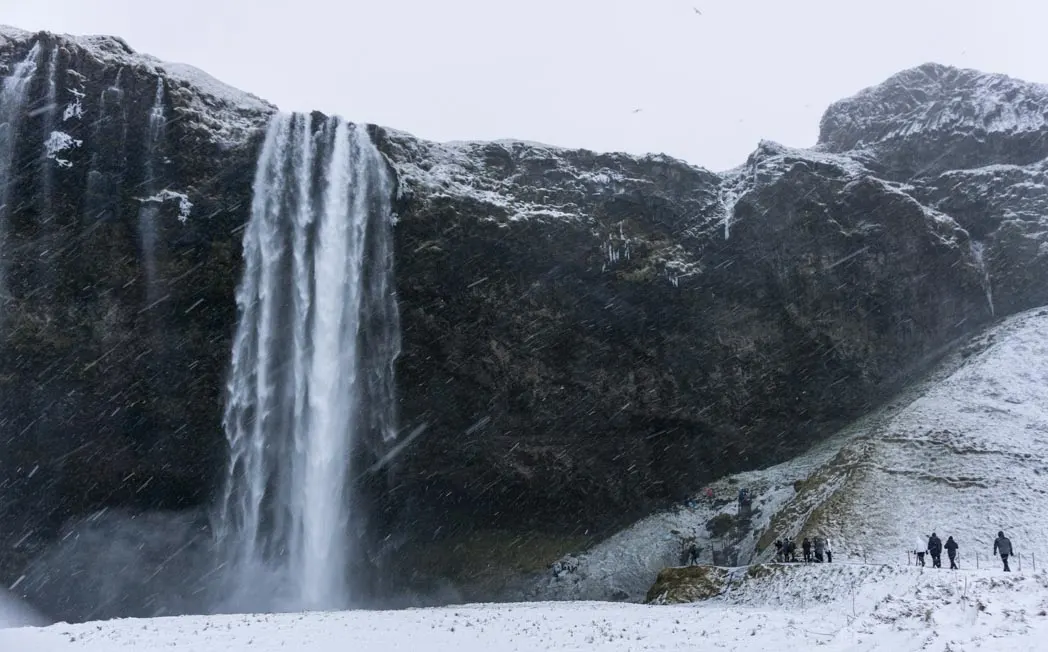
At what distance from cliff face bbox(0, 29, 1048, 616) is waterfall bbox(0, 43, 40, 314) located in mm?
3438

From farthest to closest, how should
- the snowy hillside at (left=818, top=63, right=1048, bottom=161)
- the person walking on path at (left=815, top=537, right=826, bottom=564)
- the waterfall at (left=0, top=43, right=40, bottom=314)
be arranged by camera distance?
the snowy hillside at (left=818, top=63, right=1048, bottom=161), the waterfall at (left=0, top=43, right=40, bottom=314), the person walking on path at (left=815, top=537, right=826, bottom=564)

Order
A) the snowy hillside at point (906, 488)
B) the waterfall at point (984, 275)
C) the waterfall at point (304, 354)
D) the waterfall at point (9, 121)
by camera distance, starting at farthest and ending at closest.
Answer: the waterfall at point (984, 275)
the waterfall at point (304, 354)
the waterfall at point (9, 121)
the snowy hillside at point (906, 488)

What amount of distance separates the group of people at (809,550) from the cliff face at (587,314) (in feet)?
39.0

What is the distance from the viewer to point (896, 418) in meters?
29.7

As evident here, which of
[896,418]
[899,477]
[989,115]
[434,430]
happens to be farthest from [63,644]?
[989,115]

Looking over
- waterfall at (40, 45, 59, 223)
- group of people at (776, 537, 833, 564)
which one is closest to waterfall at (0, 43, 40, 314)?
waterfall at (40, 45, 59, 223)

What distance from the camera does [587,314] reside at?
113ft

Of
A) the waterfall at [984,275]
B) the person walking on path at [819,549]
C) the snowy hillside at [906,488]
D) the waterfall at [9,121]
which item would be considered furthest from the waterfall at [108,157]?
the waterfall at [984,275]

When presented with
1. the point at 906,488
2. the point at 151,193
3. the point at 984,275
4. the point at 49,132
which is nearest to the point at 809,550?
the point at 906,488

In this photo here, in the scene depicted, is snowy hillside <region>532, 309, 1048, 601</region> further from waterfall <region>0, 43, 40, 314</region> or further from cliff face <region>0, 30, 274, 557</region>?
waterfall <region>0, 43, 40, 314</region>

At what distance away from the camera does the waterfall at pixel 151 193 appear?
29.0m

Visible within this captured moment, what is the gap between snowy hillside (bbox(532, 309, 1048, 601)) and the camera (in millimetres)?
22859

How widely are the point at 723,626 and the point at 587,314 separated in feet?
66.3

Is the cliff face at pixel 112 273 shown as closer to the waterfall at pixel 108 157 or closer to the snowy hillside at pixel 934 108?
the waterfall at pixel 108 157
